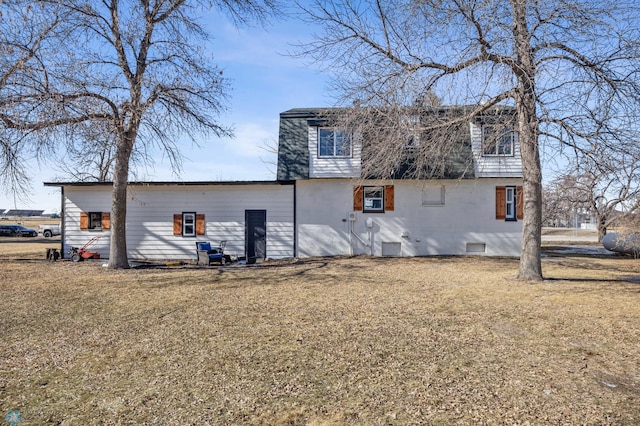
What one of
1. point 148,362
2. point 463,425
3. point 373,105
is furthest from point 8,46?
point 463,425

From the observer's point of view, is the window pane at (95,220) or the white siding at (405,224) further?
the window pane at (95,220)

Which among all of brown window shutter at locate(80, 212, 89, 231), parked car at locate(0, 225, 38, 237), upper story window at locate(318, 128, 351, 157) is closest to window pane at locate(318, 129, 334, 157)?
upper story window at locate(318, 128, 351, 157)

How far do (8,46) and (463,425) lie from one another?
13.3 m

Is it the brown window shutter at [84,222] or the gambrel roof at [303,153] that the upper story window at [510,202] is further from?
the brown window shutter at [84,222]

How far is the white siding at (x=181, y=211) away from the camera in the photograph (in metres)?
16.7

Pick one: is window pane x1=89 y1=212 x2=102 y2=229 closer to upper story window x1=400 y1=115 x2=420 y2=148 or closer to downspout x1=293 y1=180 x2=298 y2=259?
downspout x1=293 y1=180 x2=298 y2=259

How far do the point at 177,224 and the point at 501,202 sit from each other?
13.7m

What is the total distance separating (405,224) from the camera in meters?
16.8

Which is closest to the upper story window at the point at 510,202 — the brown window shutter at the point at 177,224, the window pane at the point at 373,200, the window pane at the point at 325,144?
the window pane at the point at 373,200

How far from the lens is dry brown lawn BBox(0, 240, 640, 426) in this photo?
11.8 ft

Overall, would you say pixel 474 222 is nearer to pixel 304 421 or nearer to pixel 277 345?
pixel 277 345

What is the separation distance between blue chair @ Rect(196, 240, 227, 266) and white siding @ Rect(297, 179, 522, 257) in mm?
3284

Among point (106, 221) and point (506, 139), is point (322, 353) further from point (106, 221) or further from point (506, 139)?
point (106, 221)

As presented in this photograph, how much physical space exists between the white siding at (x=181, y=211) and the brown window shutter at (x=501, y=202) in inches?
340
